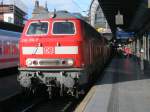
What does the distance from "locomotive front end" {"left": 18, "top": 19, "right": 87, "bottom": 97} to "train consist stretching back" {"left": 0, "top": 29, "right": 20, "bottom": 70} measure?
11466 millimetres

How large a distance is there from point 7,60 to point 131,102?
1615 cm

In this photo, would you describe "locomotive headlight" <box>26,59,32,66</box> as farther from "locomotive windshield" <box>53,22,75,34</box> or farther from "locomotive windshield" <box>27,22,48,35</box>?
"locomotive windshield" <box>53,22,75,34</box>

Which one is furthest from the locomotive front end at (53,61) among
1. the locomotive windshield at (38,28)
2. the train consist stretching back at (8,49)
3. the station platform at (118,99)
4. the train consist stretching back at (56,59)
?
the train consist stretching back at (8,49)

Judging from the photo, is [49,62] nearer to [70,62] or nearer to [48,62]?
[48,62]

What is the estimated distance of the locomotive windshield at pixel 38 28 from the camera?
650 inches

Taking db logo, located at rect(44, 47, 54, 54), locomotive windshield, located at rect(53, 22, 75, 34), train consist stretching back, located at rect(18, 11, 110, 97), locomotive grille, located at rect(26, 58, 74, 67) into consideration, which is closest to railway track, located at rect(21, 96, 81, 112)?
train consist stretching back, located at rect(18, 11, 110, 97)

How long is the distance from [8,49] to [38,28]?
13.2m

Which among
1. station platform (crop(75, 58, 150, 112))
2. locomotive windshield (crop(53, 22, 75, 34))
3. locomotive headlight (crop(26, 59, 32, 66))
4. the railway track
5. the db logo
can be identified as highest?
locomotive windshield (crop(53, 22, 75, 34))

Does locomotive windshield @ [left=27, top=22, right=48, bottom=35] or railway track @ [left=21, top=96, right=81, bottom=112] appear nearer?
railway track @ [left=21, top=96, right=81, bottom=112]

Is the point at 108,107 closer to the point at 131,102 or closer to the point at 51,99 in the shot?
the point at 131,102

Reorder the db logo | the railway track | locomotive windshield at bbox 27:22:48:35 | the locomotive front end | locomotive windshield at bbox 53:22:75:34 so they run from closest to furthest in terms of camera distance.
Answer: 1. the railway track
2. the locomotive front end
3. the db logo
4. locomotive windshield at bbox 53:22:75:34
5. locomotive windshield at bbox 27:22:48:35

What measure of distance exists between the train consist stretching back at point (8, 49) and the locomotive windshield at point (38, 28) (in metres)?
11.0

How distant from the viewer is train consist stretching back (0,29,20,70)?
27.8 metres

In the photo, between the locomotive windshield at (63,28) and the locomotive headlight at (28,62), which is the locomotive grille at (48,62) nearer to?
the locomotive headlight at (28,62)
